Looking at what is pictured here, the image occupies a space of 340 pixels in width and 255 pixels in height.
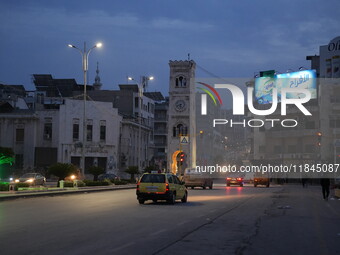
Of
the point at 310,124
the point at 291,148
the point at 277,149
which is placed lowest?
the point at 277,149

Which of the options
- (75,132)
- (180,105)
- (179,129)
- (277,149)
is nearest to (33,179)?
(75,132)

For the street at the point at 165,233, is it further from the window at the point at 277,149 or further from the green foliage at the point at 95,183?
the window at the point at 277,149

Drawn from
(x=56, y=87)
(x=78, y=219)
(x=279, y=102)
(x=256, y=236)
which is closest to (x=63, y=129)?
(x=56, y=87)

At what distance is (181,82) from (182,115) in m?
6.62

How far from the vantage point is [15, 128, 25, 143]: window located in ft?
243

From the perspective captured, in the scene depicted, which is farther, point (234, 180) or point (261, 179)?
point (234, 180)

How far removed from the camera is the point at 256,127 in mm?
107562

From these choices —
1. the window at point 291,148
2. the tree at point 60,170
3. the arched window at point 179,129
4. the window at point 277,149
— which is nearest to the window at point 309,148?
the window at point 291,148

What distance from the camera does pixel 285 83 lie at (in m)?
92.6

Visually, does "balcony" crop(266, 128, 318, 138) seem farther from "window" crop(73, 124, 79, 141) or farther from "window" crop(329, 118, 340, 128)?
"window" crop(73, 124, 79, 141)

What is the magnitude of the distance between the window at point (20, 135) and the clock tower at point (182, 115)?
32.8 metres

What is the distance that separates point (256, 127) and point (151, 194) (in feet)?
276

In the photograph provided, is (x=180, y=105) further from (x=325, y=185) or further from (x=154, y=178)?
(x=154, y=178)

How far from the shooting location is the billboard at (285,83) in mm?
88894
